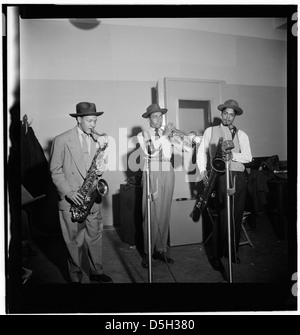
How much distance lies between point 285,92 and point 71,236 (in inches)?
94.0

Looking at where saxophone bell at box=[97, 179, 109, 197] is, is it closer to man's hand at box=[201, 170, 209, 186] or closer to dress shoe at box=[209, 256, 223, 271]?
man's hand at box=[201, 170, 209, 186]

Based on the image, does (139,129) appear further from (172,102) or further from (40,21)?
(40,21)

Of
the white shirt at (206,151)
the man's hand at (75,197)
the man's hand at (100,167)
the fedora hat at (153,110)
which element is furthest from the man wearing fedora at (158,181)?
the man's hand at (75,197)

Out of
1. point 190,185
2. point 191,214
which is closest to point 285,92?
point 190,185

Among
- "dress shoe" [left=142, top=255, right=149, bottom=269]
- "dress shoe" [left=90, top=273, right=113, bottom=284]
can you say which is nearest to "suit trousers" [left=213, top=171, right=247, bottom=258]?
"dress shoe" [left=142, top=255, right=149, bottom=269]

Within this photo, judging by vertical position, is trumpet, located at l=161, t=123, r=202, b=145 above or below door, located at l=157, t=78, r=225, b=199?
below

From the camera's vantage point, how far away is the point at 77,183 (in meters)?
2.43

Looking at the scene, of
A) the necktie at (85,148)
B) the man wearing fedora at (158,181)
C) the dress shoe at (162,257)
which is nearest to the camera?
the necktie at (85,148)

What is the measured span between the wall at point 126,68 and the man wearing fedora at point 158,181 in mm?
227

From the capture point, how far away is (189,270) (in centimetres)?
274

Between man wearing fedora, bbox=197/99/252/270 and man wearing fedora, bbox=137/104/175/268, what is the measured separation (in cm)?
37

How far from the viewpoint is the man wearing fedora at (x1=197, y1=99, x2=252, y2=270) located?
9.26 feet

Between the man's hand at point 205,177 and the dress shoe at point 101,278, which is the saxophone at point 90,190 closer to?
the dress shoe at point 101,278

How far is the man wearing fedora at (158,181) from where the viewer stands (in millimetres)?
2816
